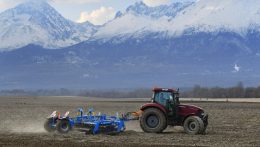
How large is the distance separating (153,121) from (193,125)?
2026 millimetres

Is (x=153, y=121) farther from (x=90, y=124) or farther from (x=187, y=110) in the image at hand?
(x=90, y=124)

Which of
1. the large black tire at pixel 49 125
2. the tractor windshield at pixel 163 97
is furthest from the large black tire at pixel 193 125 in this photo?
the large black tire at pixel 49 125

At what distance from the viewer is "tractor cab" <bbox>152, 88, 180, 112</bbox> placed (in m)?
30.1

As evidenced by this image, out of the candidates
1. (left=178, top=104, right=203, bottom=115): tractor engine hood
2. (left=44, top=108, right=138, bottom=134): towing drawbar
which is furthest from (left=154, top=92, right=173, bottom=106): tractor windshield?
(left=44, top=108, right=138, bottom=134): towing drawbar

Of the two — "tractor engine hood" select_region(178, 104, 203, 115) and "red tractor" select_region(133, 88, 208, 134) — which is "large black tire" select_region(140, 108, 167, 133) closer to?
"red tractor" select_region(133, 88, 208, 134)

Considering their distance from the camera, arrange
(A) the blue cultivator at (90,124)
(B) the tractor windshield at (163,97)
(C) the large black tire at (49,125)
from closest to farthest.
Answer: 1. (A) the blue cultivator at (90,124)
2. (B) the tractor windshield at (163,97)
3. (C) the large black tire at (49,125)

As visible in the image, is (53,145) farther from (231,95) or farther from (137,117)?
(231,95)

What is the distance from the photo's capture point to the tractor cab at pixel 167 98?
30.1 m

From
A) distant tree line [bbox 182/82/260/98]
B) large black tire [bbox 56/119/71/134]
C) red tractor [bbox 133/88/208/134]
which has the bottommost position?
large black tire [bbox 56/119/71/134]

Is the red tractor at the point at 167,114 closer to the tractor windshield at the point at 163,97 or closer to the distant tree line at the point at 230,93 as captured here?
the tractor windshield at the point at 163,97

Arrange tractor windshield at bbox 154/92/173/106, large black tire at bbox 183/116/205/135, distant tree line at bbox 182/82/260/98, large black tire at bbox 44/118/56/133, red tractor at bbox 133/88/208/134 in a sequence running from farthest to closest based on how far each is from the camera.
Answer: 1. distant tree line at bbox 182/82/260/98
2. large black tire at bbox 44/118/56/133
3. tractor windshield at bbox 154/92/173/106
4. red tractor at bbox 133/88/208/134
5. large black tire at bbox 183/116/205/135

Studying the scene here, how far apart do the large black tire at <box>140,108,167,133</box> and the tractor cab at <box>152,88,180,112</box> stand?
1.56ft

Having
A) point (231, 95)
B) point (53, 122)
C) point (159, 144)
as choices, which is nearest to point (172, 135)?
point (159, 144)

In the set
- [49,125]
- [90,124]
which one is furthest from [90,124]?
[49,125]
